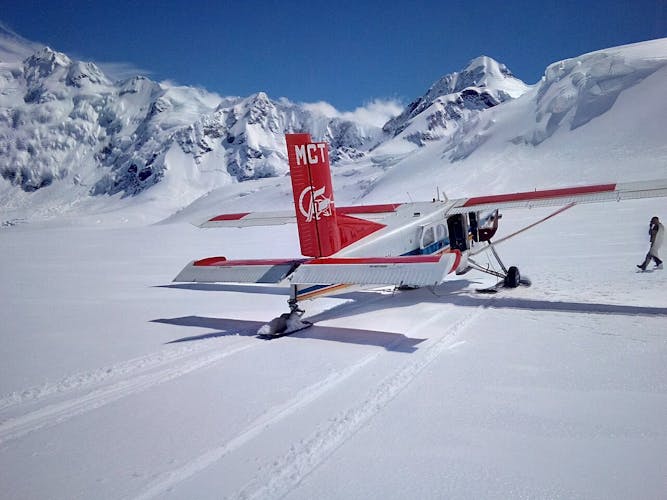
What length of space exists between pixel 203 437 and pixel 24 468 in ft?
4.43

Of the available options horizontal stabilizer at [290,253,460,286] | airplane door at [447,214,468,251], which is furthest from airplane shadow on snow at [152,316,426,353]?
airplane door at [447,214,468,251]

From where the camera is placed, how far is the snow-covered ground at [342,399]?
3129mm

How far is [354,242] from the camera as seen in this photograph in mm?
7930

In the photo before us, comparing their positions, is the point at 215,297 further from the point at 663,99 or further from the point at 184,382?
the point at 663,99

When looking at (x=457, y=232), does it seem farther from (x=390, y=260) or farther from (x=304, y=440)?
(x=304, y=440)

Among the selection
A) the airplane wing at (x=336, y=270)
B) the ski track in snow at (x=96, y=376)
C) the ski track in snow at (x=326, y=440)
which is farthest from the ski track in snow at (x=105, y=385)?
the ski track in snow at (x=326, y=440)

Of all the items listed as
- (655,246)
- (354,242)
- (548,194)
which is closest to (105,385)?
(354,242)

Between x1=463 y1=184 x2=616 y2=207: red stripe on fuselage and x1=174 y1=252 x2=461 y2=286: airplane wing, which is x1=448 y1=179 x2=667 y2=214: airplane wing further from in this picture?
x1=174 y1=252 x2=461 y2=286: airplane wing

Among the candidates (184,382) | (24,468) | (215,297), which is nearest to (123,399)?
(184,382)

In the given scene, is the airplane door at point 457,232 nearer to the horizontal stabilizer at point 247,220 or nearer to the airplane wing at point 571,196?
the airplane wing at point 571,196

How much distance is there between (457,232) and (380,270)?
17.7 ft

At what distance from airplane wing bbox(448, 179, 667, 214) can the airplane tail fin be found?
172 inches

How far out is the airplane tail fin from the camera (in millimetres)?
6895

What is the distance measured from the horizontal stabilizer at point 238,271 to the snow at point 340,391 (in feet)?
2.98
